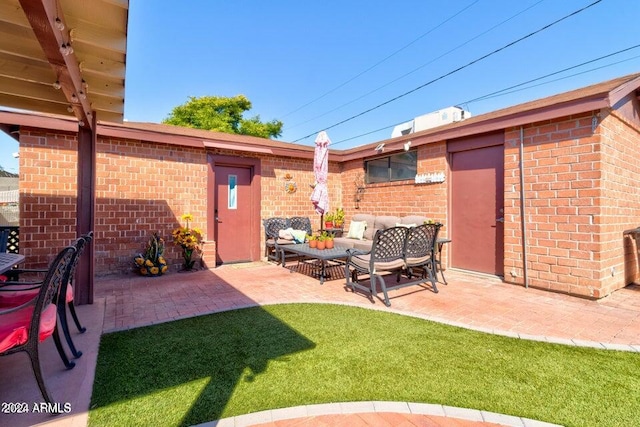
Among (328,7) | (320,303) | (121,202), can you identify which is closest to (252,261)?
(121,202)

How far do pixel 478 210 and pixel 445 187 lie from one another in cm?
82

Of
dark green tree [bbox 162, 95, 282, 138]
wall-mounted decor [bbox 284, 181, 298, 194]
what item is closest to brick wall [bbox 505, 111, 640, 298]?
wall-mounted decor [bbox 284, 181, 298, 194]

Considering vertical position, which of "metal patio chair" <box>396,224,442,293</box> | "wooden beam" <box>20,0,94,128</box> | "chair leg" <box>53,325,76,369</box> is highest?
"wooden beam" <box>20,0,94,128</box>

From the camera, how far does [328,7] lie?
10.4 m

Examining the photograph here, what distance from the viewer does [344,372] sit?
246cm

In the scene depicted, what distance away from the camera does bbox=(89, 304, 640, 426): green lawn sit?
203 cm

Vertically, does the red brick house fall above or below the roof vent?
below

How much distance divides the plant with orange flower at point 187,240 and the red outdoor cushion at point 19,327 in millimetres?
4217

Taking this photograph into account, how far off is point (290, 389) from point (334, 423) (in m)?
0.45

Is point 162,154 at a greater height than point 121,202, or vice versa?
point 162,154

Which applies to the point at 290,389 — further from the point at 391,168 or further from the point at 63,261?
the point at 391,168

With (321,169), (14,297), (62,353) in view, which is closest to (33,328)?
(62,353)

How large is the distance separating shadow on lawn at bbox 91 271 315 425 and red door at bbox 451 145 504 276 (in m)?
4.40

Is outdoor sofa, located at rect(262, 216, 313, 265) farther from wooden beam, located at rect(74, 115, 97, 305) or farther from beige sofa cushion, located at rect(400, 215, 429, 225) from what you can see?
wooden beam, located at rect(74, 115, 97, 305)
